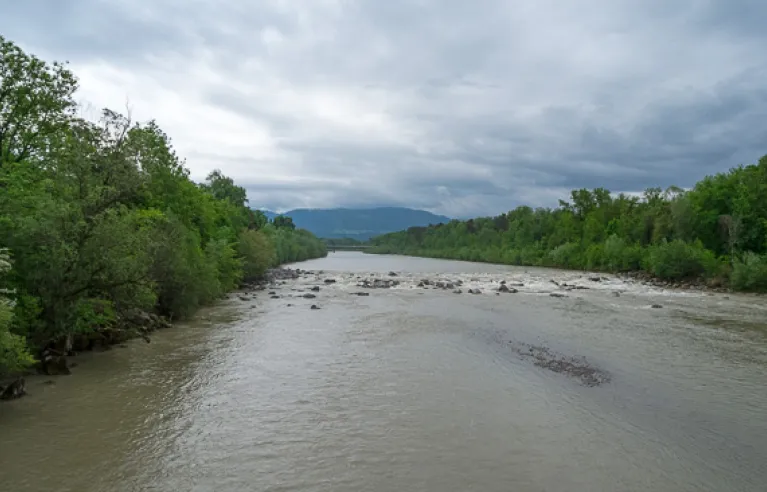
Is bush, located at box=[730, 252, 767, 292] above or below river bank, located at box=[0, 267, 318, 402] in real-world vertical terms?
above

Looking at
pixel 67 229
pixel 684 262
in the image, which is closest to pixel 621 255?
pixel 684 262

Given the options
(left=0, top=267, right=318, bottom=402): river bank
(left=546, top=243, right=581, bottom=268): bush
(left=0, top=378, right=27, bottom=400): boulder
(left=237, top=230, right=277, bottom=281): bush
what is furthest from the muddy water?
(left=546, top=243, right=581, bottom=268): bush

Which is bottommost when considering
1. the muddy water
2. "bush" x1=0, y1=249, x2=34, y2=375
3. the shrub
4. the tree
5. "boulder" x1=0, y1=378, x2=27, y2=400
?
the muddy water

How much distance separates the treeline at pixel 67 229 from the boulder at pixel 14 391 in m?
0.56

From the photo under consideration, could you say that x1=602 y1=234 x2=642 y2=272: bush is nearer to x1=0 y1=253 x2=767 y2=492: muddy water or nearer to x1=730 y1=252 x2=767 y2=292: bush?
x1=730 y1=252 x2=767 y2=292: bush

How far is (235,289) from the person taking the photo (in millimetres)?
49844

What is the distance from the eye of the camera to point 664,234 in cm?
7881

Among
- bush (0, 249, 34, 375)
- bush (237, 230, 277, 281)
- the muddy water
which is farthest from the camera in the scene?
bush (237, 230, 277, 281)

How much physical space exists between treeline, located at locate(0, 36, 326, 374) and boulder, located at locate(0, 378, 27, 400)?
56cm

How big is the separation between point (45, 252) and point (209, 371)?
698 centimetres

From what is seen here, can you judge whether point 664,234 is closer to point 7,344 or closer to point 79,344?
point 79,344

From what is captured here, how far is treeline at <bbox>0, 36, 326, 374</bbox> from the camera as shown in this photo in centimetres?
1692

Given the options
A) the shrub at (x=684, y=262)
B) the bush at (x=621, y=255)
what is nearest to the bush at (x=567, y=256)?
the bush at (x=621, y=255)

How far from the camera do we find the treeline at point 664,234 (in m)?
59.4
